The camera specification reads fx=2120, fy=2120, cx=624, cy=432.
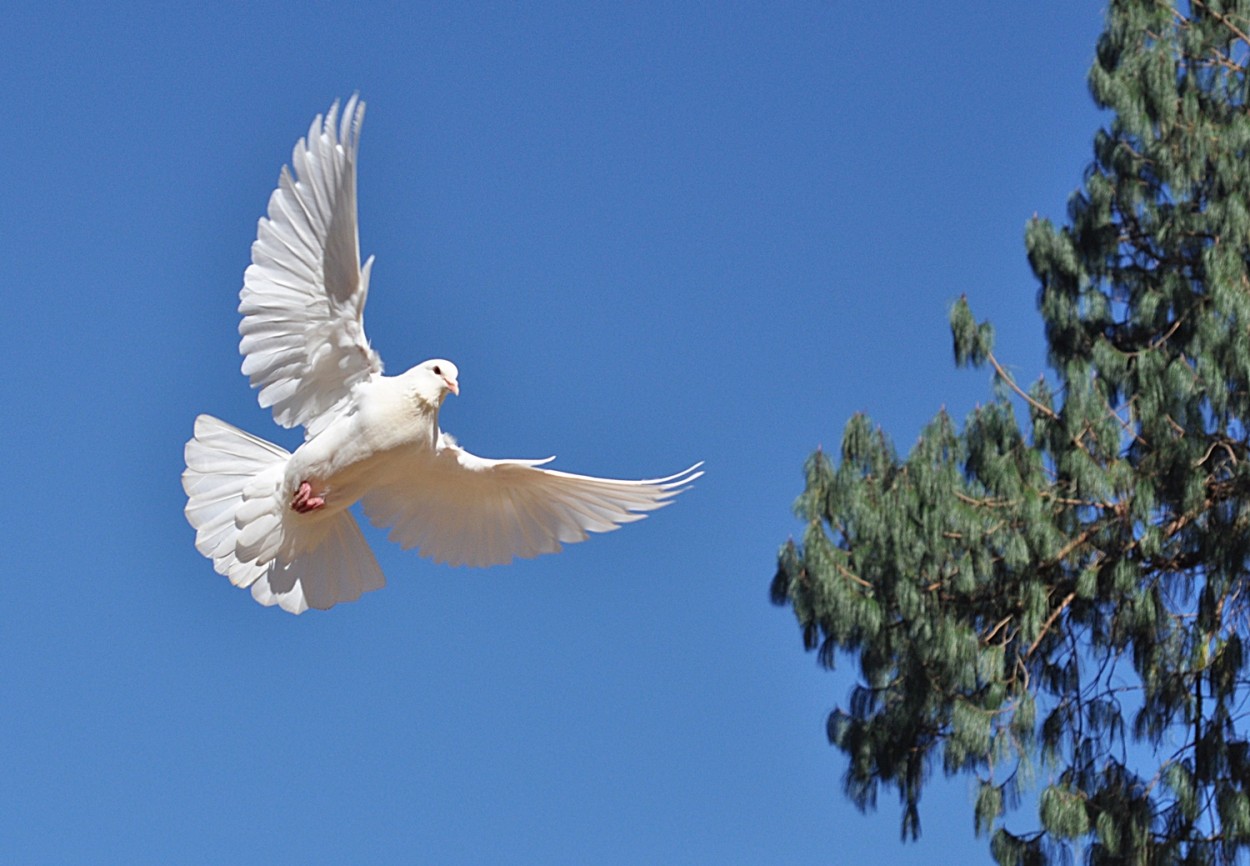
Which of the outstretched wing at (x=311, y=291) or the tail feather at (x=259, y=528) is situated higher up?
the outstretched wing at (x=311, y=291)

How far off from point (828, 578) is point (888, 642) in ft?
2.08

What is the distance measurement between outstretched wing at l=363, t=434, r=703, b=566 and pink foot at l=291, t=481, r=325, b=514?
1.40 ft

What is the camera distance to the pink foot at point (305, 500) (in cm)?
979

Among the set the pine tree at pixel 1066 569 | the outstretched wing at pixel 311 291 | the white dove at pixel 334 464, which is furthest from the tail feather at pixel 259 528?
the pine tree at pixel 1066 569

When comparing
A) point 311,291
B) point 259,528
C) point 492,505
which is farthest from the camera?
point 492,505

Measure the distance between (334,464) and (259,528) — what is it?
0.61m

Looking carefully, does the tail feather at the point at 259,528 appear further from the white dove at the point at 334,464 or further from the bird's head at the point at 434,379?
the bird's head at the point at 434,379

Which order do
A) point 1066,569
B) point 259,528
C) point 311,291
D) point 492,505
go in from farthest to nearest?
point 1066,569 → point 492,505 → point 259,528 → point 311,291

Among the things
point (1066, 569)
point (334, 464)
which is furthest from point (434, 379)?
point (1066, 569)

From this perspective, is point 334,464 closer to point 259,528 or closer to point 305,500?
point 305,500

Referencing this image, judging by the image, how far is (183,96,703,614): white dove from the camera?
30.8 feet

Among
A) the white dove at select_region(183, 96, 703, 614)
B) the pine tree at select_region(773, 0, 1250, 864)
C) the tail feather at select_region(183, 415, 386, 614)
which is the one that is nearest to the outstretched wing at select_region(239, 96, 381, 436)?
the white dove at select_region(183, 96, 703, 614)

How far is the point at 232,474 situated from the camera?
400 inches

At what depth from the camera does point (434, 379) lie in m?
9.56
